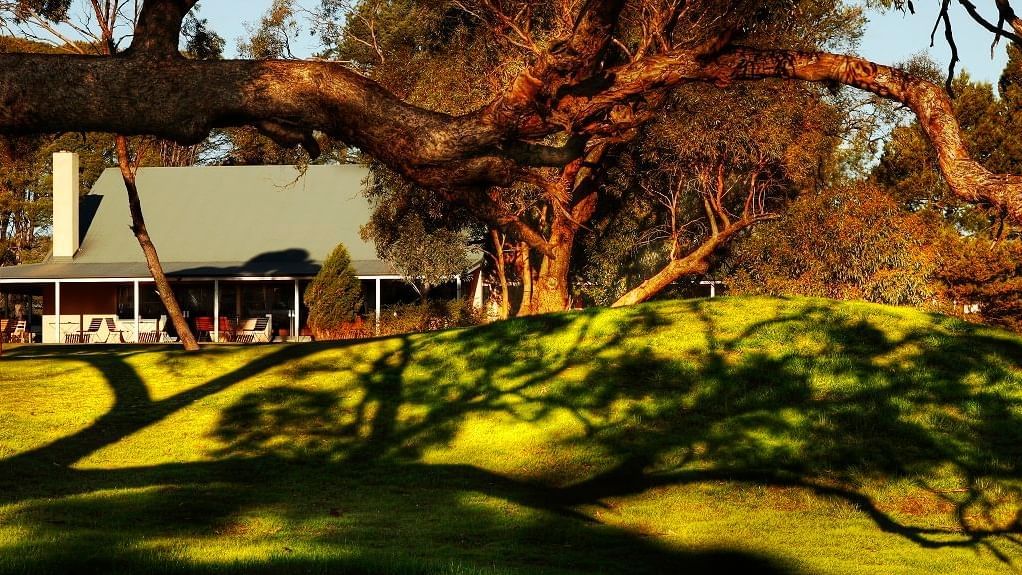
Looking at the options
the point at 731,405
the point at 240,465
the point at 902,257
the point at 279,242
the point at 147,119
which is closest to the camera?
the point at 147,119

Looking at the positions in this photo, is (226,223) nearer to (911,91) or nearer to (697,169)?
(697,169)

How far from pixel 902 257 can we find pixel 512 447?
1757 cm

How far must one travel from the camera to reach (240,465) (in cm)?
1650

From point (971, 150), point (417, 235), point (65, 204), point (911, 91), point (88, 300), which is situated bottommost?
point (88, 300)

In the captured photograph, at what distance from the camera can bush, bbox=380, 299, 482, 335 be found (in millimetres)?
36219

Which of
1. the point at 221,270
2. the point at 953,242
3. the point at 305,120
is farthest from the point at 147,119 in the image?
the point at 953,242

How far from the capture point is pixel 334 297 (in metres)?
36.8

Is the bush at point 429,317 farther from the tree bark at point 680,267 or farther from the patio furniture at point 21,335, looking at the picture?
the patio furniture at point 21,335

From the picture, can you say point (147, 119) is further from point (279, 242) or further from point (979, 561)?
point (279, 242)

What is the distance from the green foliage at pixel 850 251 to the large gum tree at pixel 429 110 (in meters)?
24.7

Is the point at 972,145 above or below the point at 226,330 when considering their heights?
above

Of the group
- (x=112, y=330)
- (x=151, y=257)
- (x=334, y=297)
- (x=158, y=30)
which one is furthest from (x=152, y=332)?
(x=158, y=30)

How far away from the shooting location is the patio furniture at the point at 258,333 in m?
38.8

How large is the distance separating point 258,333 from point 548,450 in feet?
79.3
